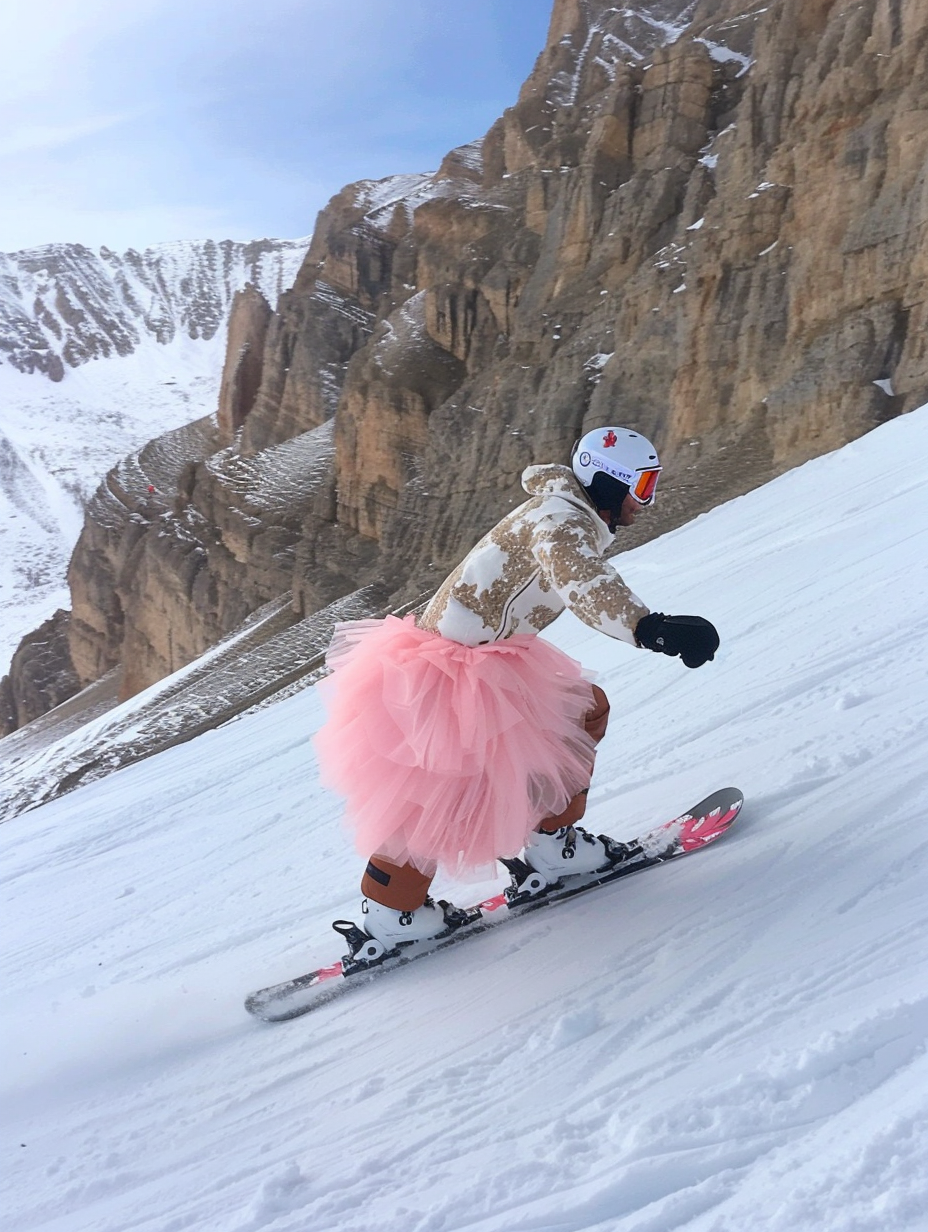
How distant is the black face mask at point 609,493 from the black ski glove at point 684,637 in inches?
16.8

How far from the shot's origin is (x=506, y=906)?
Answer: 2.51m

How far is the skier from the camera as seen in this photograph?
2.10 meters

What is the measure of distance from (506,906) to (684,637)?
3.79 feet

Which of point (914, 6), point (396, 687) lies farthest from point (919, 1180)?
point (914, 6)

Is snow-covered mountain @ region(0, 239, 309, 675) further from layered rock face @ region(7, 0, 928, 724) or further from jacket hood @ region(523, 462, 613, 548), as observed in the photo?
jacket hood @ region(523, 462, 613, 548)

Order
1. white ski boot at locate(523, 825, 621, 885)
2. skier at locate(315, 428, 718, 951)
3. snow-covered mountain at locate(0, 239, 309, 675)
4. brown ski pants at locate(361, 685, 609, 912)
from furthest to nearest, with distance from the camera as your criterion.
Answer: snow-covered mountain at locate(0, 239, 309, 675), white ski boot at locate(523, 825, 621, 885), brown ski pants at locate(361, 685, 609, 912), skier at locate(315, 428, 718, 951)

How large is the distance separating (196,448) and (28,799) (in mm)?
33393

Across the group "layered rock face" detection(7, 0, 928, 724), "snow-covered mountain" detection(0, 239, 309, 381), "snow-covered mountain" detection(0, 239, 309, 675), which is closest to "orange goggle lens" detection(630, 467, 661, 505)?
"layered rock face" detection(7, 0, 928, 724)

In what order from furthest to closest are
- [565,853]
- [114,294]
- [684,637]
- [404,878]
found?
[114,294], [565,853], [404,878], [684,637]

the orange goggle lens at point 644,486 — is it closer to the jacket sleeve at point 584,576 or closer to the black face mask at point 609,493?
the black face mask at point 609,493

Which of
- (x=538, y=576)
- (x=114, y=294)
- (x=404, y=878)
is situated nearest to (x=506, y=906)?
(x=404, y=878)

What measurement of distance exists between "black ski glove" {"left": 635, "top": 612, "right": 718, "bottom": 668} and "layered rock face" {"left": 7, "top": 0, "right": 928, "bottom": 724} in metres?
14.1

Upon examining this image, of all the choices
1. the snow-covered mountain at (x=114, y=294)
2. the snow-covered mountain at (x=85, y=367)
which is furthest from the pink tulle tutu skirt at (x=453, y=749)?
the snow-covered mountain at (x=114, y=294)

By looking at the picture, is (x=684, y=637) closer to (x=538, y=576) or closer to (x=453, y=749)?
(x=538, y=576)
